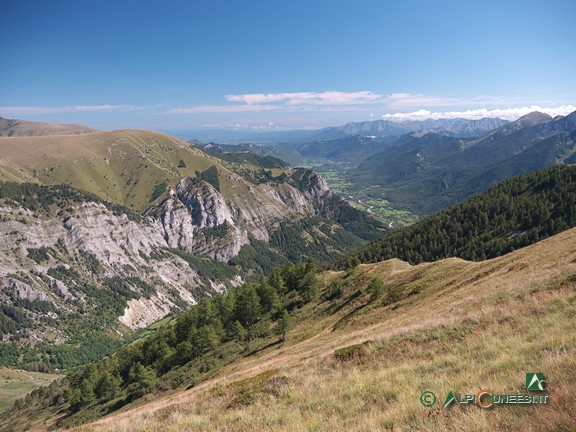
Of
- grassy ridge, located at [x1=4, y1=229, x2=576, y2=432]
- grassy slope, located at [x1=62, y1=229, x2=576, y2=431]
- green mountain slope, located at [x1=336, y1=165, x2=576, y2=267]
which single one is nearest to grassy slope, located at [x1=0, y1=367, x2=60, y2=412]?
green mountain slope, located at [x1=336, y1=165, x2=576, y2=267]

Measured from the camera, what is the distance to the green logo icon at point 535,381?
9.28 meters

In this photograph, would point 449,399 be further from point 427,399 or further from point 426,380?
point 426,380

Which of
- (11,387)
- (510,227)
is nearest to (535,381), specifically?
(510,227)

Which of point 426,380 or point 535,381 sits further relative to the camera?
point 426,380

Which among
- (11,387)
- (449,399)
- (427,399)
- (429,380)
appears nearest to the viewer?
(449,399)

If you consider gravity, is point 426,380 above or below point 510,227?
above

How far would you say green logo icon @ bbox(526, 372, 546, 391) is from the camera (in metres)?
9.28

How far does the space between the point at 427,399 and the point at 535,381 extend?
3250mm

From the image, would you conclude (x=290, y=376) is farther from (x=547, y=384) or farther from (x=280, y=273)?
(x=280, y=273)

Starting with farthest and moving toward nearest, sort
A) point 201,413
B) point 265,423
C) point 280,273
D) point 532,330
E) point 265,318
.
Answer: point 280,273 < point 265,318 < point 201,413 < point 532,330 < point 265,423

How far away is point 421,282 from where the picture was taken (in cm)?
5850

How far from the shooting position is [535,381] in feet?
31.1

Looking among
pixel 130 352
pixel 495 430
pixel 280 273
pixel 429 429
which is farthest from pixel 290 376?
pixel 130 352

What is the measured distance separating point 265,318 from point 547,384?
8236cm
